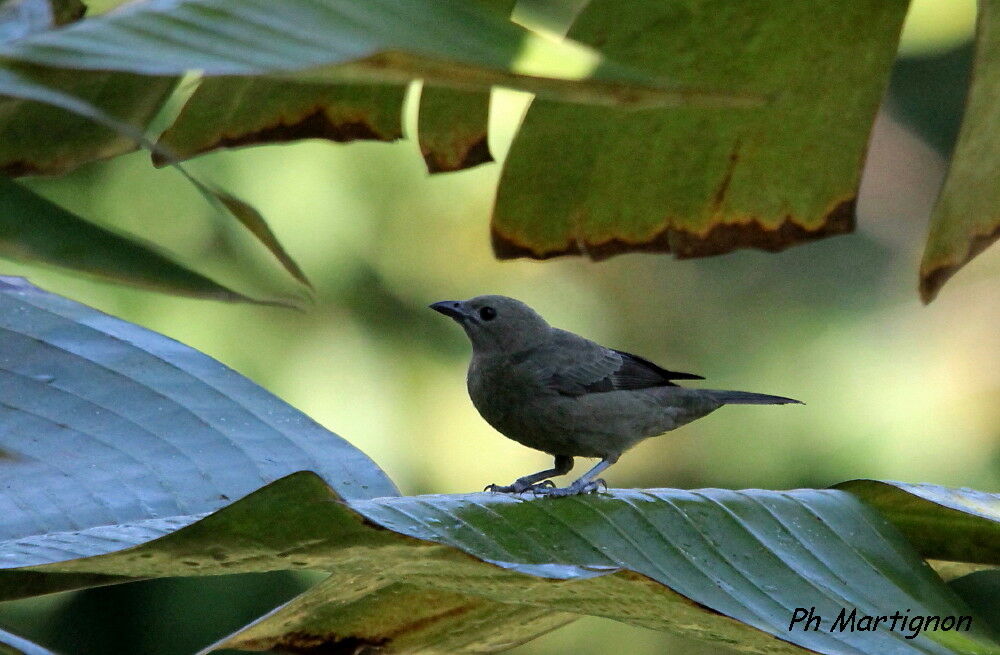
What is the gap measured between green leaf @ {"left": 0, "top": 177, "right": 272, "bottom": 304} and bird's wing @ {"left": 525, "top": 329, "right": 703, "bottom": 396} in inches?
73.6

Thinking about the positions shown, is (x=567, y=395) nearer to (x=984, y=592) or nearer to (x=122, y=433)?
(x=122, y=433)

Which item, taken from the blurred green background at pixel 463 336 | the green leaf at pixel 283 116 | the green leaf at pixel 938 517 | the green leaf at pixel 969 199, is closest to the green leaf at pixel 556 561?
the green leaf at pixel 938 517

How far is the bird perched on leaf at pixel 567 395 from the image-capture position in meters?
3.43

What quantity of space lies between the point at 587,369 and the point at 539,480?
39 cm

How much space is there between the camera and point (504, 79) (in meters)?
1.11

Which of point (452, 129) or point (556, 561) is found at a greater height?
point (452, 129)

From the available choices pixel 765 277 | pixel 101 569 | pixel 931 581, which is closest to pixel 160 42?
pixel 101 569

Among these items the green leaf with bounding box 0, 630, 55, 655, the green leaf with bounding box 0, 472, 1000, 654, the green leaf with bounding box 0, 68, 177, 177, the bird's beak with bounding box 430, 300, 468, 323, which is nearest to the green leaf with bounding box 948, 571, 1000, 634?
the bird's beak with bounding box 430, 300, 468, 323

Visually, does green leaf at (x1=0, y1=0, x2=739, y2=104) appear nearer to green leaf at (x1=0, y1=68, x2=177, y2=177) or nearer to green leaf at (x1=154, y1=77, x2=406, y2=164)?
green leaf at (x1=0, y1=68, x2=177, y2=177)

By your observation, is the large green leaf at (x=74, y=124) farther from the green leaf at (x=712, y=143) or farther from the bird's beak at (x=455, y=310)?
the bird's beak at (x=455, y=310)

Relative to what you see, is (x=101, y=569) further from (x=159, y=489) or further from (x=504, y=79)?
(x=504, y=79)

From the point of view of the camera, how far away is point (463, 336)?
5.56 metres

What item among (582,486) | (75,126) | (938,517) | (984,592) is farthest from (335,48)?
(984,592)

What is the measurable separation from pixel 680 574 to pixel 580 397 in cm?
156
